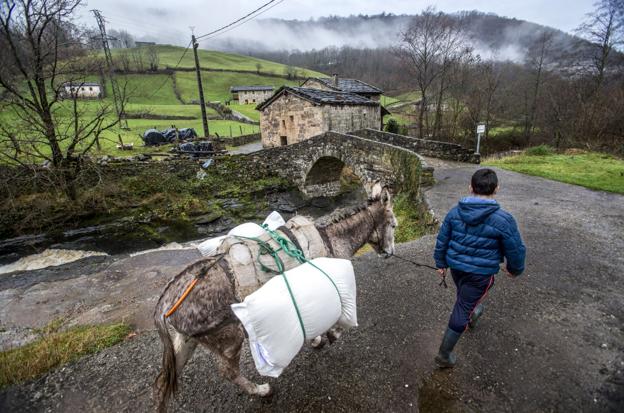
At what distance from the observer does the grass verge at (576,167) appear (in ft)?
32.4

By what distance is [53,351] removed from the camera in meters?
3.87

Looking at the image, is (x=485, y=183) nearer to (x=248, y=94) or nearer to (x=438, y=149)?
(x=438, y=149)

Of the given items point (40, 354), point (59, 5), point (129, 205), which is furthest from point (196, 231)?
point (59, 5)

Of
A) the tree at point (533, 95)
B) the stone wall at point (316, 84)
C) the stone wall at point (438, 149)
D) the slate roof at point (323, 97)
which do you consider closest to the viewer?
the stone wall at point (438, 149)

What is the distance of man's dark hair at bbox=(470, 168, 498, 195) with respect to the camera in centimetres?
270

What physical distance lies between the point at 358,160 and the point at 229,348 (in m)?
11.4

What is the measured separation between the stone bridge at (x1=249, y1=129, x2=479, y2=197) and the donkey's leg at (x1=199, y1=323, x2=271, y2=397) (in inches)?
221

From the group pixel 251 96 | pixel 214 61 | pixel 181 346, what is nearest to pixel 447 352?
pixel 181 346

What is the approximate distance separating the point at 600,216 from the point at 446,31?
22526 mm

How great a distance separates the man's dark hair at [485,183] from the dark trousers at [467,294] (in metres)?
0.86

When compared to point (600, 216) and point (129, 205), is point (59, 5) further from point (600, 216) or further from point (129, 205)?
point (600, 216)

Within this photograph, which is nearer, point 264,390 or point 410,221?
point 264,390

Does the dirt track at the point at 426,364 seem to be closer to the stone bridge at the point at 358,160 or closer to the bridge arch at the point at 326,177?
the stone bridge at the point at 358,160

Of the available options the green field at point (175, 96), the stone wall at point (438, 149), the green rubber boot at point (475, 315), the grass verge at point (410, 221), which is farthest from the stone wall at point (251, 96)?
the green rubber boot at point (475, 315)
